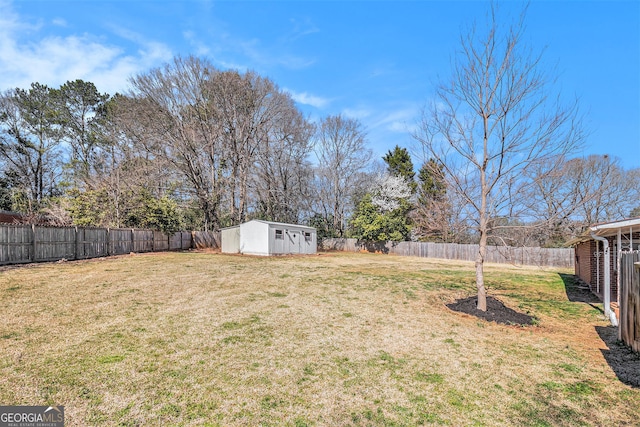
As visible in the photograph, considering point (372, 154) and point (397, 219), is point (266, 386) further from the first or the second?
point (372, 154)

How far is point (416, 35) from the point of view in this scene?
9.27 metres

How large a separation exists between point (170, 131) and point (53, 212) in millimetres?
8890

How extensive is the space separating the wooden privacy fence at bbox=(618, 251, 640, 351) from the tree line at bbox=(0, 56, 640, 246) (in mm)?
14606

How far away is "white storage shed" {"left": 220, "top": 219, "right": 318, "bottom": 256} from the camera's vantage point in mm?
19859

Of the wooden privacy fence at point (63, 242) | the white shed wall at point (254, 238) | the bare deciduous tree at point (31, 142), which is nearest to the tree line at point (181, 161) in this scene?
the bare deciduous tree at point (31, 142)

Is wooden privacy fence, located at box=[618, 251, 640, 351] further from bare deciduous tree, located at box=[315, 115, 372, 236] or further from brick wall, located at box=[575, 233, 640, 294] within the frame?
bare deciduous tree, located at box=[315, 115, 372, 236]

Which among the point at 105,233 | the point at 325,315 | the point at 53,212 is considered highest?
the point at 53,212

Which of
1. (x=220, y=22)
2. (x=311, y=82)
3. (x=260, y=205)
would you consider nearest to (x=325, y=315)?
(x=220, y=22)

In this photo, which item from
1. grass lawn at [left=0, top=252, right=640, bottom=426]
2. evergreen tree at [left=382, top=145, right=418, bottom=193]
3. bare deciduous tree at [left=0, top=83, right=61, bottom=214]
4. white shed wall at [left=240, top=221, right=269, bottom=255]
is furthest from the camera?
evergreen tree at [left=382, top=145, right=418, bottom=193]

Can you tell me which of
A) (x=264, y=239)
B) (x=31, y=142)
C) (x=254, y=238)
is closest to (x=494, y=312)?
(x=264, y=239)

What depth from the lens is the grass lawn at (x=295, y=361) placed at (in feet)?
9.45

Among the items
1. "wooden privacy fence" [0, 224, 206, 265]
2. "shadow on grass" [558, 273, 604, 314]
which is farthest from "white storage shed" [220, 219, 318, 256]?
"shadow on grass" [558, 273, 604, 314]

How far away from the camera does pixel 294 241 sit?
2233 cm

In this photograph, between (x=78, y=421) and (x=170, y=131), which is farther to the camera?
(x=170, y=131)
